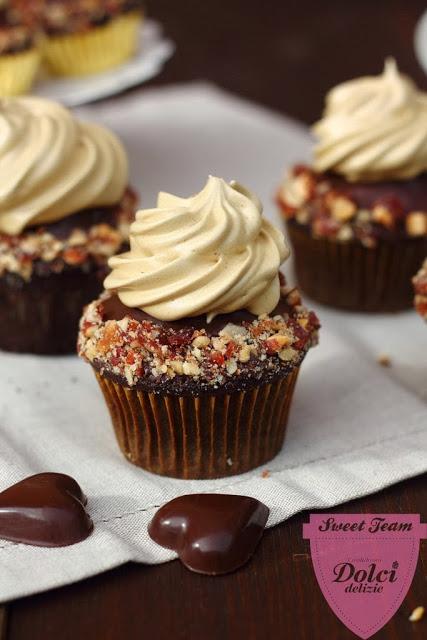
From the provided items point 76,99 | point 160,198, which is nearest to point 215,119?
point 76,99

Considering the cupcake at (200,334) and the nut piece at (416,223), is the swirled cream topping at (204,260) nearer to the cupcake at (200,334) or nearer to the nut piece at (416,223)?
the cupcake at (200,334)

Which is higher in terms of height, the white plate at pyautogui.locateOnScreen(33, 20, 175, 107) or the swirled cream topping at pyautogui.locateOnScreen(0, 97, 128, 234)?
the swirled cream topping at pyautogui.locateOnScreen(0, 97, 128, 234)

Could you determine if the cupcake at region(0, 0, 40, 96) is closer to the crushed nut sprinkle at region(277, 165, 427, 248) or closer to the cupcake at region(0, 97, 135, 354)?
the cupcake at region(0, 97, 135, 354)

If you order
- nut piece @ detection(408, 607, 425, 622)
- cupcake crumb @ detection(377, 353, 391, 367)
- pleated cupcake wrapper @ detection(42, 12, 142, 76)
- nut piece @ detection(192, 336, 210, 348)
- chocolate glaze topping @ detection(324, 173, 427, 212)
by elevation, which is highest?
nut piece @ detection(192, 336, 210, 348)

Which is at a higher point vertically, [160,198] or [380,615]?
[160,198]

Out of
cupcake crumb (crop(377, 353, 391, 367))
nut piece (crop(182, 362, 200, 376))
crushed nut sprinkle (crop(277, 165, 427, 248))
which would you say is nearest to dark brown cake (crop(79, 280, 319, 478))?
nut piece (crop(182, 362, 200, 376))

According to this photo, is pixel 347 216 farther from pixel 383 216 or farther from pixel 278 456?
pixel 278 456

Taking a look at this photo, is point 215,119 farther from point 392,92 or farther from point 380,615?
point 380,615
